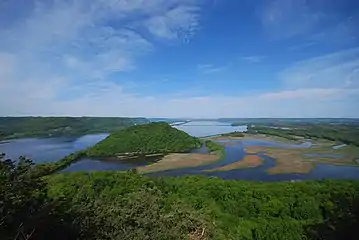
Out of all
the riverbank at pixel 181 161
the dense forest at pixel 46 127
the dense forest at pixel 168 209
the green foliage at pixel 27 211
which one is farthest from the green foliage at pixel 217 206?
the dense forest at pixel 46 127

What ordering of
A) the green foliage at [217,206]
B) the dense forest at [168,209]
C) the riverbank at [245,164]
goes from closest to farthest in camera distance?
the dense forest at [168,209]
the green foliage at [217,206]
the riverbank at [245,164]

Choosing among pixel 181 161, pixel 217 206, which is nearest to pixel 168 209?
pixel 217 206

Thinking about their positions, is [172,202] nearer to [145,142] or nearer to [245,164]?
[245,164]

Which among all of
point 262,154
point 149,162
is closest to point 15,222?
point 149,162

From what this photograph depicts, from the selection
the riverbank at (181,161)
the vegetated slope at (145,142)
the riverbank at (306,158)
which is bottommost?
the riverbank at (181,161)

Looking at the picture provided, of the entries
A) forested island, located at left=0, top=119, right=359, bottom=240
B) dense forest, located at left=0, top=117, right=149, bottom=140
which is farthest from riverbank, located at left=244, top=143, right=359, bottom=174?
dense forest, located at left=0, top=117, right=149, bottom=140

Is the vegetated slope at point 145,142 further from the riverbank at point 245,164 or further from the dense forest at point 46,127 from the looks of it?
the dense forest at point 46,127

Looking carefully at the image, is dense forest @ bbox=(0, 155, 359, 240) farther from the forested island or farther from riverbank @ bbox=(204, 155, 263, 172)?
riverbank @ bbox=(204, 155, 263, 172)

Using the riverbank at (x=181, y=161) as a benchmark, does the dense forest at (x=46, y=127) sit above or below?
above
